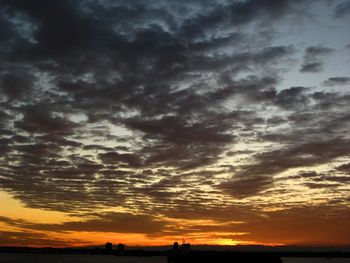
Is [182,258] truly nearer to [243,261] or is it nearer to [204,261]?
[204,261]

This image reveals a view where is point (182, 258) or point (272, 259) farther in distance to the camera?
point (182, 258)

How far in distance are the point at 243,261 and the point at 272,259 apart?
805cm

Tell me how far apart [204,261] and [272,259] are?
2107cm

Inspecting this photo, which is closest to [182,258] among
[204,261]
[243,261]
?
[204,261]

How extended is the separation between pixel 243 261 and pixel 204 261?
15.9 metres

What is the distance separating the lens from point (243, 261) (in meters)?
123

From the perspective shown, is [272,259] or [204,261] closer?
[272,259]

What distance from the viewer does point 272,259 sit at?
124m

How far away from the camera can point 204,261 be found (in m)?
135

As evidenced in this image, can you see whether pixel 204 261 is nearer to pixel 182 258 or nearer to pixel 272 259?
pixel 182 258

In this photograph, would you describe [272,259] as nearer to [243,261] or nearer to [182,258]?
[243,261]

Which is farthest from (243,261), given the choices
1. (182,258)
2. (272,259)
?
(182,258)

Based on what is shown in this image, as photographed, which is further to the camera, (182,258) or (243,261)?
(182,258)

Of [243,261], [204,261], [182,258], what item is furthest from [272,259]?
[182,258]
